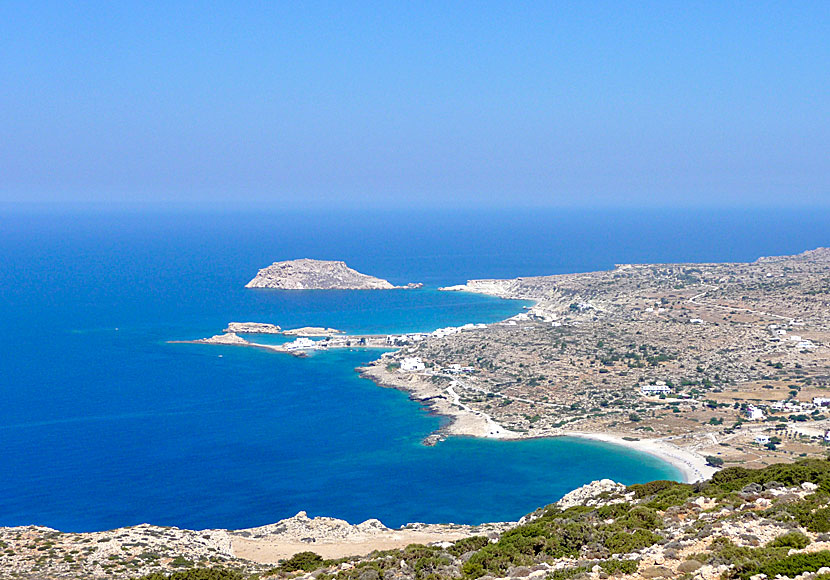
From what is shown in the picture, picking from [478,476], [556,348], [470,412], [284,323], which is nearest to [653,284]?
[556,348]

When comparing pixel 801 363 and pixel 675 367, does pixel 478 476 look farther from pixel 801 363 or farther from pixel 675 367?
pixel 801 363

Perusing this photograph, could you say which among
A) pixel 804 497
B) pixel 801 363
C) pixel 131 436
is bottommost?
pixel 131 436

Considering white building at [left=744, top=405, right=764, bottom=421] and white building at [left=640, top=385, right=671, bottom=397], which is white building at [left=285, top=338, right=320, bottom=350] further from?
white building at [left=744, top=405, right=764, bottom=421]

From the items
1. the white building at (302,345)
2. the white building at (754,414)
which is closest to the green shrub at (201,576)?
the white building at (754,414)

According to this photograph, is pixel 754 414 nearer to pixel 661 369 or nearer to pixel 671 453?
pixel 671 453

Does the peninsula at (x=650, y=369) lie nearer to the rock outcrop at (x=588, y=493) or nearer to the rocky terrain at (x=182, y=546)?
the rock outcrop at (x=588, y=493)

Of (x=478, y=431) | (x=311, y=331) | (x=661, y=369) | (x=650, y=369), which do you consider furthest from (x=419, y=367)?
(x=311, y=331)
